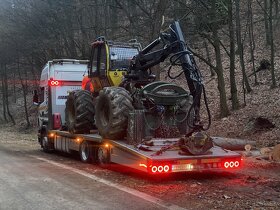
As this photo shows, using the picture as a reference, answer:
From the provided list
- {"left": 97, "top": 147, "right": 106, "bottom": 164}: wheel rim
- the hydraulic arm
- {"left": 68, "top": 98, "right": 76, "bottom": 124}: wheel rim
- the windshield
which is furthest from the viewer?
{"left": 68, "top": 98, "right": 76, "bottom": 124}: wheel rim

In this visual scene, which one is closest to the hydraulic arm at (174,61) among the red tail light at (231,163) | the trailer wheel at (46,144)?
the red tail light at (231,163)

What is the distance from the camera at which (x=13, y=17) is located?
32.8 metres

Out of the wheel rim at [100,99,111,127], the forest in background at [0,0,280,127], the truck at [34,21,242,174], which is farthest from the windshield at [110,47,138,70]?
the forest in background at [0,0,280,127]

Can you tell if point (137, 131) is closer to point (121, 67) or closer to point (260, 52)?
point (121, 67)

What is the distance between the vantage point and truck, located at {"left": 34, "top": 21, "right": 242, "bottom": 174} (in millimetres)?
9633

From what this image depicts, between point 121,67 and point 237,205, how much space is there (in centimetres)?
734

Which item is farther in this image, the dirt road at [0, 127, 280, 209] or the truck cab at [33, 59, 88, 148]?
the truck cab at [33, 59, 88, 148]

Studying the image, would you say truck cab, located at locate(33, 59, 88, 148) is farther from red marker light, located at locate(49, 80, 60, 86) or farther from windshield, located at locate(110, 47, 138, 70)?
windshield, located at locate(110, 47, 138, 70)

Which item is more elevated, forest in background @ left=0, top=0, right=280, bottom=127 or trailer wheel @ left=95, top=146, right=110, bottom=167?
forest in background @ left=0, top=0, right=280, bottom=127

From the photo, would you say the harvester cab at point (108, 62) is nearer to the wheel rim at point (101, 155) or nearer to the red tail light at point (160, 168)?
the wheel rim at point (101, 155)

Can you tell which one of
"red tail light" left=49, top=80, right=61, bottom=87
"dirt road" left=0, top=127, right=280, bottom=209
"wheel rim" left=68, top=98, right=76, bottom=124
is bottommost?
"dirt road" left=0, top=127, right=280, bottom=209

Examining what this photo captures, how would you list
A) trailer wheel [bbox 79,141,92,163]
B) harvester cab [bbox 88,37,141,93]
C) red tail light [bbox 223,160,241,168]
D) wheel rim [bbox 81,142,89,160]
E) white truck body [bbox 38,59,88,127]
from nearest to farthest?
1. red tail light [bbox 223,160,241,168]
2. trailer wheel [bbox 79,141,92,163]
3. wheel rim [bbox 81,142,89,160]
4. harvester cab [bbox 88,37,141,93]
5. white truck body [bbox 38,59,88,127]

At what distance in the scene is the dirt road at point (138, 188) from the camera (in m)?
7.53

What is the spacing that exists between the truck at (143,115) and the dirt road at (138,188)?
1.32ft
